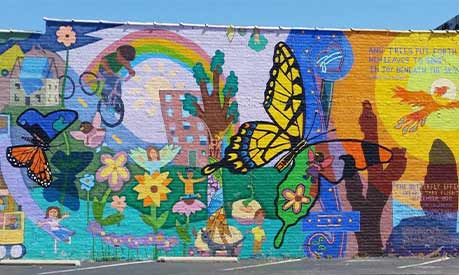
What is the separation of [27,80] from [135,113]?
7.58 ft

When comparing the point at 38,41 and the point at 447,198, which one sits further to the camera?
the point at 447,198

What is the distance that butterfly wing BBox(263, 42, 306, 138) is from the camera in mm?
14406

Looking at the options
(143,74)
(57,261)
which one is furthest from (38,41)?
(57,261)

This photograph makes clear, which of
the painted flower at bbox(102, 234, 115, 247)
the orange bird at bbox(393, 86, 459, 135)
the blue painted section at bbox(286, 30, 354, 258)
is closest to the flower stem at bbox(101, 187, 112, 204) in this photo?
the painted flower at bbox(102, 234, 115, 247)

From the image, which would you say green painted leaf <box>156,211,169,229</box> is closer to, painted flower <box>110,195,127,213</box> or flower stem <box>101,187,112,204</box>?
painted flower <box>110,195,127,213</box>

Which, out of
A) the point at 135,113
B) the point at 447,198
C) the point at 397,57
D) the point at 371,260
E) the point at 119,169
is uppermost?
the point at 397,57

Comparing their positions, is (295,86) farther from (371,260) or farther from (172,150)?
(371,260)

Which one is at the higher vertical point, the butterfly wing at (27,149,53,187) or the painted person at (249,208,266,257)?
the butterfly wing at (27,149,53,187)

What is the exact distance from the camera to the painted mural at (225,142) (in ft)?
45.3

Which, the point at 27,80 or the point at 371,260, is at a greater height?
the point at 27,80

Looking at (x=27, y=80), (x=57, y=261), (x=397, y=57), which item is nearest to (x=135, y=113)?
(x=27, y=80)

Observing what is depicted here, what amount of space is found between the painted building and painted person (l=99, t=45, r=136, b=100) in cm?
91

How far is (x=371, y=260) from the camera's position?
559 inches

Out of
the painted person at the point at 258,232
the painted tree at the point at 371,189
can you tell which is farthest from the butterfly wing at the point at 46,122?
the painted tree at the point at 371,189
